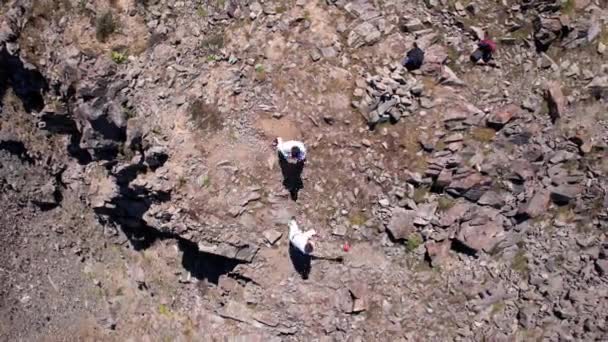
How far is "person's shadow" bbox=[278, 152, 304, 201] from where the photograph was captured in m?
19.9

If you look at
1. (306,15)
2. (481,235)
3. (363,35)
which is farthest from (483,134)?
(306,15)

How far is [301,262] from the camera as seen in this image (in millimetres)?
20141

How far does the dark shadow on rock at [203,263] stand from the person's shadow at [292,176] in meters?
3.14

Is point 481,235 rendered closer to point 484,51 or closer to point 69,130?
point 484,51

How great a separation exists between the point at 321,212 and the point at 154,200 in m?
6.16

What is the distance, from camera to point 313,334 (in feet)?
66.4

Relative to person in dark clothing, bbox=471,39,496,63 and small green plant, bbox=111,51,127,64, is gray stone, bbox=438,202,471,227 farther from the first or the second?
small green plant, bbox=111,51,127,64

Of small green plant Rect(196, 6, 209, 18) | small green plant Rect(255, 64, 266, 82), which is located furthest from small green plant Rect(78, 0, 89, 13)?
small green plant Rect(255, 64, 266, 82)

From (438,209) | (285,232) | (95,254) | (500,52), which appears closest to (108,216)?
(95,254)

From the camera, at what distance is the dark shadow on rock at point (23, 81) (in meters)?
25.5

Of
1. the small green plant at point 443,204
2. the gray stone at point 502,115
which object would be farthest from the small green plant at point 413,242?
the gray stone at point 502,115

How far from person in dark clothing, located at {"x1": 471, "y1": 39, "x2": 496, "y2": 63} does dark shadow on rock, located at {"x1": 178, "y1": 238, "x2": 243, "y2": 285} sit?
10.5 meters

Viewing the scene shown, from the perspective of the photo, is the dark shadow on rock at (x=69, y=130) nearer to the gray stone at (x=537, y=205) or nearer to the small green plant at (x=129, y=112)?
the small green plant at (x=129, y=112)

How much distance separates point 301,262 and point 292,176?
286cm
